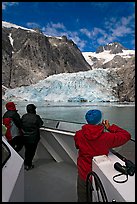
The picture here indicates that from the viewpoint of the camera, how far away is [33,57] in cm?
7081

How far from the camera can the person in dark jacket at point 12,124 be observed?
2961 mm

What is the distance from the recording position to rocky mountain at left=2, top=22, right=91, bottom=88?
64.4m

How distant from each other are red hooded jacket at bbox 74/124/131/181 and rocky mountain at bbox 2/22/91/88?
6236 centimetres

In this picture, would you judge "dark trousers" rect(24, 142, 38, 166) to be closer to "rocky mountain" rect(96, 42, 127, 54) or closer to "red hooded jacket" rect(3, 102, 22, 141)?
"red hooded jacket" rect(3, 102, 22, 141)

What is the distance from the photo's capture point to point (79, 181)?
1817 millimetres

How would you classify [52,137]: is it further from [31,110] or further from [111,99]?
[111,99]

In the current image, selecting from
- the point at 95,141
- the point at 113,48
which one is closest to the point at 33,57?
the point at 95,141

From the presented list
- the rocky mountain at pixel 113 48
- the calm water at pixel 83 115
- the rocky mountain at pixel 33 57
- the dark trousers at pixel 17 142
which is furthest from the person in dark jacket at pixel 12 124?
the rocky mountain at pixel 113 48

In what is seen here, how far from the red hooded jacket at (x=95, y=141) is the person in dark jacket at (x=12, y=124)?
146 centimetres

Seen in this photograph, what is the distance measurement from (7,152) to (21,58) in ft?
233

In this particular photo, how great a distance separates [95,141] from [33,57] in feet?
234

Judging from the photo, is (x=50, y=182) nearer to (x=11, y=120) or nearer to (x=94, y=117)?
(x=11, y=120)

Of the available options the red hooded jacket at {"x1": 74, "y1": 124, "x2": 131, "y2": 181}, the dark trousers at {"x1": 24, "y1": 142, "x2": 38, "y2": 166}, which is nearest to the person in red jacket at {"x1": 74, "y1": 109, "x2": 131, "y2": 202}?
the red hooded jacket at {"x1": 74, "y1": 124, "x2": 131, "y2": 181}

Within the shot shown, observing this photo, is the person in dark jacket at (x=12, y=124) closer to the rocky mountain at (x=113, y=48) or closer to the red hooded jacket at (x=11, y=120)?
the red hooded jacket at (x=11, y=120)
